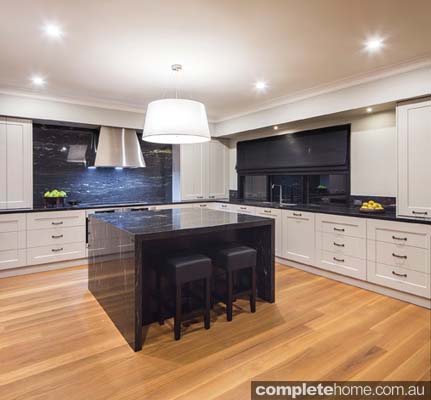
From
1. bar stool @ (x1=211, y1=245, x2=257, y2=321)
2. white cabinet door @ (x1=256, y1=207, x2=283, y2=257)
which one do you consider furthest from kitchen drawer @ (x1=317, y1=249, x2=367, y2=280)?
bar stool @ (x1=211, y1=245, x2=257, y2=321)

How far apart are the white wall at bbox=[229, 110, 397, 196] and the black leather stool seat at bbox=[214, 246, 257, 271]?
6.61 ft

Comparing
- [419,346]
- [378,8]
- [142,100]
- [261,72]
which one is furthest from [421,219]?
[142,100]

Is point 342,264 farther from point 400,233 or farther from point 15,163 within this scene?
point 15,163

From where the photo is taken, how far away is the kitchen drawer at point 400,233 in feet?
9.14

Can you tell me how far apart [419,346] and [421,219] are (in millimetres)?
1237

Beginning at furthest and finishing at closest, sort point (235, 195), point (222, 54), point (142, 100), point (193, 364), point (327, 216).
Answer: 1. point (235, 195)
2. point (142, 100)
3. point (327, 216)
4. point (222, 54)
5. point (193, 364)

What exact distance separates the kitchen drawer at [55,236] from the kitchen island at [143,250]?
1.10 metres

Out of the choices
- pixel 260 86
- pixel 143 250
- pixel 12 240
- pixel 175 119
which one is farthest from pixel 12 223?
pixel 260 86

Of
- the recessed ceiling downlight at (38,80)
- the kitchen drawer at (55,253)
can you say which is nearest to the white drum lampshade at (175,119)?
the recessed ceiling downlight at (38,80)

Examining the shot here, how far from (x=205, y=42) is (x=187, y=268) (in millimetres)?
1849

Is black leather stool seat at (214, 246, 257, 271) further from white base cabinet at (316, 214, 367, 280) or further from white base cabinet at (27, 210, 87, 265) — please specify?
white base cabinet at (27, 210, 87, 265)

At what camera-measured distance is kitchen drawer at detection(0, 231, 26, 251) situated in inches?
144

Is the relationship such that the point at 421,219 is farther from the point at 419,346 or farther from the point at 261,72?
the point at 261,72

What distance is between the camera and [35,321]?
2545 mm
